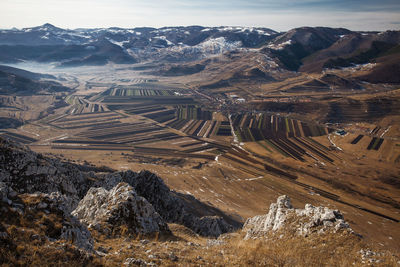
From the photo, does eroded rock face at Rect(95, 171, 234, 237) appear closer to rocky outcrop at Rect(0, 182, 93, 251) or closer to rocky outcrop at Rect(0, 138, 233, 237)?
rocky outcrop at Rect(0, 138, 233, 237)

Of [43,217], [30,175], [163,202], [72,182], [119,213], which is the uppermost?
[43,217]

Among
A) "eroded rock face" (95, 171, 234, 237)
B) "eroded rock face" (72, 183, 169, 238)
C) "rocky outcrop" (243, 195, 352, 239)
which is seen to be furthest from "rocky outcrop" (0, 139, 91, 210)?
"rocky outcrop" (243, 195, 352, 239)

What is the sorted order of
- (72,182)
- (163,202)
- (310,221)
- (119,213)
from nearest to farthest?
(310,221) < (119,213) < (72,182) < (163,202)

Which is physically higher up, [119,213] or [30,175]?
[119,213]

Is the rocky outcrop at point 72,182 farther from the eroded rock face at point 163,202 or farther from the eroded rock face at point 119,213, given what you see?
the eroded rock face at point 119,213

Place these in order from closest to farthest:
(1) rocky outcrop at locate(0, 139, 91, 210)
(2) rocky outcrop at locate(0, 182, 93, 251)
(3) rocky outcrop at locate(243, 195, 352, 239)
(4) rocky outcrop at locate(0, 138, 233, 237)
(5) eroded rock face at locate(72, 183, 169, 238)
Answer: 1. (2) rocky outcrop at locate(0, 182, 93, 251)
2. (3) rocky outcrop at locate(243, 195, 352, 239)
3. (5) eroded rock face at locate(72, 183, 169, 238)
4. (1) rocky outcrop at locate(0, 139, 91, 210)
5. (4) rocky outcrop at locate(0, 138, 233, 237)

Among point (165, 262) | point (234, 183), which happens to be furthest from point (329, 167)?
point (165, 262)

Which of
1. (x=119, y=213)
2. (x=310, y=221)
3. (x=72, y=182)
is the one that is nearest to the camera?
(x=310, y=221)

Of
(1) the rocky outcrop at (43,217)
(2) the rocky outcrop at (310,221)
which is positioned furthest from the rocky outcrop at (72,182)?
(2) the rocky outcrop at (310,221)

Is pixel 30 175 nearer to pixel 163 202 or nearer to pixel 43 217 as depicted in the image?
pixel 163 202

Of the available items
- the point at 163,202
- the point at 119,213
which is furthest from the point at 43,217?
the point at 163,202
